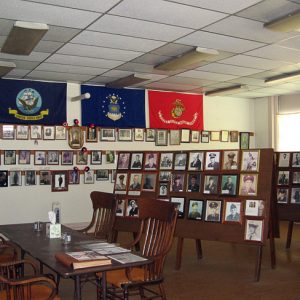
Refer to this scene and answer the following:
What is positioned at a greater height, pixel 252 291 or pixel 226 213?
pixel 226 213

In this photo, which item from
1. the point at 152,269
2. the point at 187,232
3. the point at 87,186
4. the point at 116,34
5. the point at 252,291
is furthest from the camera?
the point at 87,186

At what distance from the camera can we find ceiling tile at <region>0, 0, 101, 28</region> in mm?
3893

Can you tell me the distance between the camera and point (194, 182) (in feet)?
17.7

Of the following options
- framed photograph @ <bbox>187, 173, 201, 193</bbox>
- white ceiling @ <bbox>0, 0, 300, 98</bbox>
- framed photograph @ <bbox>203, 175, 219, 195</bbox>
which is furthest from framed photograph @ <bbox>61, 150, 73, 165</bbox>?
framed photograph @ <bbox>203, 175, 219, 195</bbox>

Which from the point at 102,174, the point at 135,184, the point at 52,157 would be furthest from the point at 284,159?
the point at 52,157

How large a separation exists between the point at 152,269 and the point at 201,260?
2.64m

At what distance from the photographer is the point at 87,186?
7.96 metres

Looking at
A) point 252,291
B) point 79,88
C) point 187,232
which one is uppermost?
point 79,88

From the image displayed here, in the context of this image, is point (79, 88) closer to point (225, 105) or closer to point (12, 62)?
point (12, 62)

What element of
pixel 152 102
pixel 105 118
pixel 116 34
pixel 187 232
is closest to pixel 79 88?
pixel 105 118

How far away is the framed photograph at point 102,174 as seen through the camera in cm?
806

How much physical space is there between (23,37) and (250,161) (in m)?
2.92

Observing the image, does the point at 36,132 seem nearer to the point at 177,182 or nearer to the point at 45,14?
the point at 177,182

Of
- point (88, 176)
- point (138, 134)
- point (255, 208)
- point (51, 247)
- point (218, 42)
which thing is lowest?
point (51, 247)
